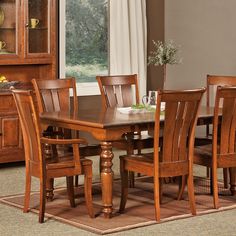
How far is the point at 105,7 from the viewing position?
27.7 ft

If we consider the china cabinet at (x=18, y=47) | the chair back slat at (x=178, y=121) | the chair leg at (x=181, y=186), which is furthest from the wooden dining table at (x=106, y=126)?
the china cabinet at (x=18, y=47)

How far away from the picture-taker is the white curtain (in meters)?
8.35

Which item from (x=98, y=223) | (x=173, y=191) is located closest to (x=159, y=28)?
(x=173, y=191)

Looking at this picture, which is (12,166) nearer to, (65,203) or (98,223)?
(65,203)

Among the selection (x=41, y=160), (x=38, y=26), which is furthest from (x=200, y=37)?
(x=41, y=160)

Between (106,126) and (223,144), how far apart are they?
1.08 meters

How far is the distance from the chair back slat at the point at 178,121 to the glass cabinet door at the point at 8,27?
2.62 meters

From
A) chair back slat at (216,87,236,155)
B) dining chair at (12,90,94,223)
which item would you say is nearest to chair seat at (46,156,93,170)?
dining chair at (12,90,94,223)

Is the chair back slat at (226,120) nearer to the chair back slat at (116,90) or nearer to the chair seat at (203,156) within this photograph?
the chair seat at (203,156)

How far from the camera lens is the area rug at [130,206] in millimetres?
4949

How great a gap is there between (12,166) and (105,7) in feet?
7.64

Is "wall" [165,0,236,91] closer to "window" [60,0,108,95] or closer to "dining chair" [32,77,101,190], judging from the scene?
"window" [60,0,108,95]

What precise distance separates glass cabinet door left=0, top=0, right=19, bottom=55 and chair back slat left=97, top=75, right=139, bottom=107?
47.4 inches

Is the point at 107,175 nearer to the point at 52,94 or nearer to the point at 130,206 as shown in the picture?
the point at 130,206
